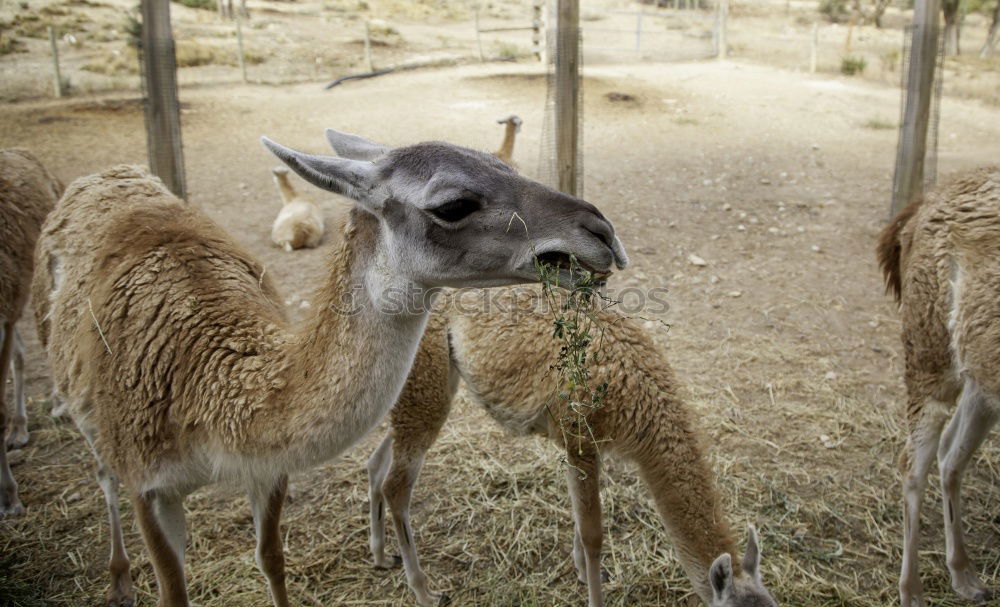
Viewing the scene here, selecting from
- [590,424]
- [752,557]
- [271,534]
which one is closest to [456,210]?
[590,424]

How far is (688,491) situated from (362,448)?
2.37 m

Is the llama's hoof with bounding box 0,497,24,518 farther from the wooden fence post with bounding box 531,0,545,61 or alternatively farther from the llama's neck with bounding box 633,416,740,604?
the wooden fence post with bounding box 531,0,545,61

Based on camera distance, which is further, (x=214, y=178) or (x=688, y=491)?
(x=214, y=178)

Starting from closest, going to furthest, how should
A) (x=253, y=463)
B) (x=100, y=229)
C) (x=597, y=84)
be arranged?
1. (x=253, y=463)
2. (x=100, y=229)
3. (x=597, y=84)

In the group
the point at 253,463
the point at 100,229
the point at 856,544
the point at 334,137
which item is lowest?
the point at 856,544

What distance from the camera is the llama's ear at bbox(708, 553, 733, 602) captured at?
272 centimetres

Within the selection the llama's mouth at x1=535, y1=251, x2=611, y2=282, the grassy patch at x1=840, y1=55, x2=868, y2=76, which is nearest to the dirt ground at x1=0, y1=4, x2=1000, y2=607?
the llama's mouth at x1=535, y1=251, x2=611, y2=282

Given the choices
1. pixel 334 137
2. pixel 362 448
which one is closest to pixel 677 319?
pixel 362 448

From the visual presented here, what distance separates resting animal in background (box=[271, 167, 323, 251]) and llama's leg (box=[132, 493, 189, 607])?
4.92 metres

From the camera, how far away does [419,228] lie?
93.0 inches

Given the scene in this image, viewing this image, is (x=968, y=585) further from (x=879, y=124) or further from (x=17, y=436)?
(x=879, y=124)

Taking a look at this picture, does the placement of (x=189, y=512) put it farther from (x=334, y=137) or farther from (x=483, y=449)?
(x=334, y=137)

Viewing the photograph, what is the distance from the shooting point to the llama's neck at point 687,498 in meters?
2.99

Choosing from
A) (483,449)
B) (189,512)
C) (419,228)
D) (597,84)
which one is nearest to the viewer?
(419,228)
